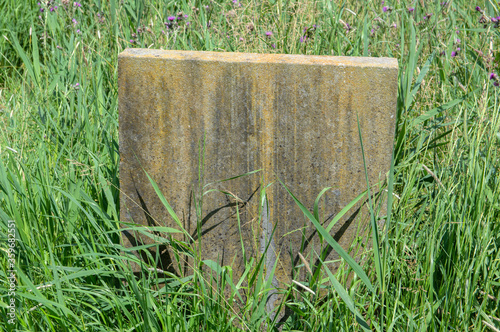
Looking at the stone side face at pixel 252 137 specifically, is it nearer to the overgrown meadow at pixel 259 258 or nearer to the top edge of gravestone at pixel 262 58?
the top edge of gravestone at pixel 262 58

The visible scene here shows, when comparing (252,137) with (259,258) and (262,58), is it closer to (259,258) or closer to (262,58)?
(262,58)

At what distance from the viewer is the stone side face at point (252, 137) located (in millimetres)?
1571

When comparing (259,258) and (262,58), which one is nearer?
(262,58)

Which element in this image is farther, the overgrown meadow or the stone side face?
the stone side face

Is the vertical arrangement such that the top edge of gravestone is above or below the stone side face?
above

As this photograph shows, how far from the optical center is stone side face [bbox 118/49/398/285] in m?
1.57

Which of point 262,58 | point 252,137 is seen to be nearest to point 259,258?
point 252,137

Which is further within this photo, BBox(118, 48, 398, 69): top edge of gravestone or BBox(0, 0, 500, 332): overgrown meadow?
BBox(118, 48, 398, 69): top edge of gravestone

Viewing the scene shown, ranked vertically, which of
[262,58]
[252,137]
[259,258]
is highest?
[262,58]

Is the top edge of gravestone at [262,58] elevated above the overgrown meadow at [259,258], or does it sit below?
above

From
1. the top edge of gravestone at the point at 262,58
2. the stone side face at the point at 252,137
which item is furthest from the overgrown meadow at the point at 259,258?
the top edge of gravestone at the point at 262,58

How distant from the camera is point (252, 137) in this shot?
1.62 m

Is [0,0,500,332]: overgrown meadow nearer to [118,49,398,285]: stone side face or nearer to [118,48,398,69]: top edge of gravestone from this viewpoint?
[118,49,398,285]: stone side face

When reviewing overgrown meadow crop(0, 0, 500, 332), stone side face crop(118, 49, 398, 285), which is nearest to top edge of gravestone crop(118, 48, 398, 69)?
stone side face crop(118, 49, 398, 285)
